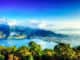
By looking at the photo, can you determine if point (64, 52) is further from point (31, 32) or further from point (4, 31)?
point (4, 31)

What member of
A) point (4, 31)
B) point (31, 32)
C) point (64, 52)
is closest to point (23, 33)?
point (31, 32)

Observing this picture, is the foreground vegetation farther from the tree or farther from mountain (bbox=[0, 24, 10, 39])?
mountain (bbox=[0, 24, 10, 39])

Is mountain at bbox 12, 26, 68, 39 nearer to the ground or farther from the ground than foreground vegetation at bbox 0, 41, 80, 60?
farther from the ground

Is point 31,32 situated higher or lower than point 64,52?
higher

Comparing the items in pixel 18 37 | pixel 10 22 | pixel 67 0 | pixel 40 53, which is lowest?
pixel 40 53

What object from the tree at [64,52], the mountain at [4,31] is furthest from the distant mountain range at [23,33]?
the tree at [64,52]

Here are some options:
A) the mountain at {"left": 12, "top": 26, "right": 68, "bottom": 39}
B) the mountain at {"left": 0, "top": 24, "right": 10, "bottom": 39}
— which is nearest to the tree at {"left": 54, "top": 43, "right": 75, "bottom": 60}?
the mountain at {"left": 12, "top": 26, "right": 68, "bottom": 39}

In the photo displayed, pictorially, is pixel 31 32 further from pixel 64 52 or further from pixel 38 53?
pixel 64 52

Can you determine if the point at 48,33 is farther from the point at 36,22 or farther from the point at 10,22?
the point at 10,22

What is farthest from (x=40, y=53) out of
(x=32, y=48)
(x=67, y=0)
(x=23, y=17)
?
(x=67, y=0)
